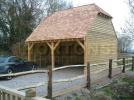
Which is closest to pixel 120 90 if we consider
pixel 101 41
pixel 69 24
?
pixel 101 41

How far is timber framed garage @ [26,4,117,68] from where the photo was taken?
1873cm

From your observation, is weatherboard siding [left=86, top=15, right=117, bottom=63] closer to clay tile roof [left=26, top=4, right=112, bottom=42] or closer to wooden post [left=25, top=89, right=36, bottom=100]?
clay tile roof [left=26, top=4, right=112, bottom=42]

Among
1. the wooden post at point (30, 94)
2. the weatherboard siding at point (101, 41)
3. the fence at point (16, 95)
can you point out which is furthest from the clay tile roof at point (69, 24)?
the wooden post at point (30, 94)

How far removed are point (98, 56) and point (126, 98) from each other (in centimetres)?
712

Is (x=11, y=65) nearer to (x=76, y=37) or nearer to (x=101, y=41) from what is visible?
(x=76, y=37)

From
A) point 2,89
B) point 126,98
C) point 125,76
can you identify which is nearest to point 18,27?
point 125,76

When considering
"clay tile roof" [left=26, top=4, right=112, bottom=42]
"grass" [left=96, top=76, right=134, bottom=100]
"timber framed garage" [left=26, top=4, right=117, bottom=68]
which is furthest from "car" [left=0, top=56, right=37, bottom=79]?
"grass" [left=96, top=76, right=134, bottom=100]

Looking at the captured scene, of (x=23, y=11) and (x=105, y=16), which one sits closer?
(x=105, y=16)

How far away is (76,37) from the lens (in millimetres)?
18016

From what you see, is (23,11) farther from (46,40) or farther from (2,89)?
(2,89)

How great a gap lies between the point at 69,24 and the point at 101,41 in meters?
3.00

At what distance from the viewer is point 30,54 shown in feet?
76.6

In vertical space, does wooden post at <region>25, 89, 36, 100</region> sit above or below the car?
above

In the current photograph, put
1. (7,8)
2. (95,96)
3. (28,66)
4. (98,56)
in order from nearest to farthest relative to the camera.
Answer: (95,96)
(28,66)
(98,56)
(7,8)
